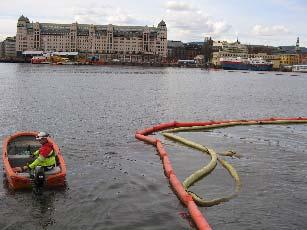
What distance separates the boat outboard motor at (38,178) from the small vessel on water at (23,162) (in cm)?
42

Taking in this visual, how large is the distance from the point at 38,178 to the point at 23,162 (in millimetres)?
4336

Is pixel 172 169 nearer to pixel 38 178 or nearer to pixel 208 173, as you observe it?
pixel 208 173

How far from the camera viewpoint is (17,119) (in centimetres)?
4934

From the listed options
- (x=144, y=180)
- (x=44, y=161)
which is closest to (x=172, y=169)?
(x=144, y=180)

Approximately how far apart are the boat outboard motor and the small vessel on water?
0.42m

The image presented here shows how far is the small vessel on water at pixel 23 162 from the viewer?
893 inches

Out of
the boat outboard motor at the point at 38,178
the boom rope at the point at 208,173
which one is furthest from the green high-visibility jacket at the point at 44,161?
the boom rope at the point at 208,173

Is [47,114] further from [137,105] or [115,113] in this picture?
[137,105]

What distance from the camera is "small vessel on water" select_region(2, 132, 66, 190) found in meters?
22.7

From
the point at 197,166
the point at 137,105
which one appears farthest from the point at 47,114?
the point at 197,166

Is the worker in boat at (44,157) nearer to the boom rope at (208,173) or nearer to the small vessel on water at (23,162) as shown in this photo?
the small vessel on water at (23,162)

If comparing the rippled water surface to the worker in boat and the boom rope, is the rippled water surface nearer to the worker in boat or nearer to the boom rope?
the boom rope

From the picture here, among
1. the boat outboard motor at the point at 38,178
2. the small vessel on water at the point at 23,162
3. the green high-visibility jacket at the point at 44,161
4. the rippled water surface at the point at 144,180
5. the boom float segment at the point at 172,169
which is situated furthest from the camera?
the small vessel on water at the point at 23,162

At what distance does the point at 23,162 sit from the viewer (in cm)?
2588
